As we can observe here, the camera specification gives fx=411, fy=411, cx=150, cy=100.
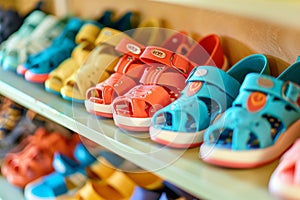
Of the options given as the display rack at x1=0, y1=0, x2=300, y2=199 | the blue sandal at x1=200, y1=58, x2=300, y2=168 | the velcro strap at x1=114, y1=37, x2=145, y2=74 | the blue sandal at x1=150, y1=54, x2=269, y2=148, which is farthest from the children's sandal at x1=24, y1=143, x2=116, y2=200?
the blue sandal at x1=200, y1=58, x2=300, y2=168

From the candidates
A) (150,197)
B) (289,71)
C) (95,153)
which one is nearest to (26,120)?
(95,153)

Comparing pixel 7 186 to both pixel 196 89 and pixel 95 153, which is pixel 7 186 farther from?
pixel 196 89

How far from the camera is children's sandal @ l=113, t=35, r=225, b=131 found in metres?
0.78

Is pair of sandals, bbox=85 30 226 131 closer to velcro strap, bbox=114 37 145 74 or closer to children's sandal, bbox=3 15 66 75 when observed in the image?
A: velcro strap, bbox=114 37 145 74

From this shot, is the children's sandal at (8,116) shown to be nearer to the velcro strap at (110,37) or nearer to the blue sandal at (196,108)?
the velcro strap at (110,37)

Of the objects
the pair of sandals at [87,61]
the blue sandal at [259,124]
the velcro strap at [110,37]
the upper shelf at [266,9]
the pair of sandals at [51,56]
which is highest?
the upper shelf at [266,9]

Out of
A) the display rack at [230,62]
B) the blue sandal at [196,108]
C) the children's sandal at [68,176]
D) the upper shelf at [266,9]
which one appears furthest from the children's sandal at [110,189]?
the upper shelf at [266,9]

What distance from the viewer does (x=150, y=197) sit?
2.94ft

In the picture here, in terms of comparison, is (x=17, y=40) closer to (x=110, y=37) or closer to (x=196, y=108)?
(x=110, y=37)

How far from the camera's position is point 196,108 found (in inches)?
27.6

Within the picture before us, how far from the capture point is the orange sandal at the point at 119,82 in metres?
0.86

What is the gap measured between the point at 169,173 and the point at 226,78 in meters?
0.19

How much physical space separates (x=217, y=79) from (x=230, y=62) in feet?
1.04

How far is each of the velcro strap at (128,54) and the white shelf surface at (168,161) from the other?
125 mm
